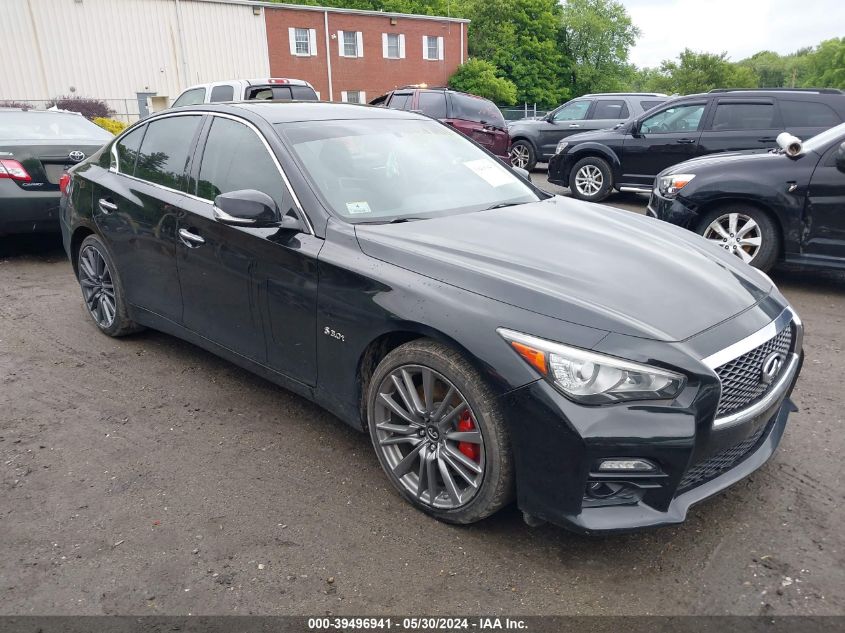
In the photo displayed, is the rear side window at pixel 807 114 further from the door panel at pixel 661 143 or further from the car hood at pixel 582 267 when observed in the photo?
the car hood at pixel 582 267

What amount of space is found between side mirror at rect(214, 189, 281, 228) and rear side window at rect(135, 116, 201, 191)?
3.16 ft

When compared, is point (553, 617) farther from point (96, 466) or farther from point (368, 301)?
point (96, 466)

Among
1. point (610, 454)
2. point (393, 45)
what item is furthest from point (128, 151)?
point (393, 45)

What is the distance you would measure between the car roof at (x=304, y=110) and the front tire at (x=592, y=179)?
7119 millimetres

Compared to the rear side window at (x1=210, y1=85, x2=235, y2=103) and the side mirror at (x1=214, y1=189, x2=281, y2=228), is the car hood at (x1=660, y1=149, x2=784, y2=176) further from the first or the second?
the rear side window at (x1=210, y1=85, x2=235, y2=103)

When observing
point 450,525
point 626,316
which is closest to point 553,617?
point 450,525

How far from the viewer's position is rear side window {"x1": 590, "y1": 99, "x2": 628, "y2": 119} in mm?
13695

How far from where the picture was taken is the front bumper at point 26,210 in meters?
6.75

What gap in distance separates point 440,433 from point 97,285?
11.1 feet

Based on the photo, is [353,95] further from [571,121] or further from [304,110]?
[304,110]

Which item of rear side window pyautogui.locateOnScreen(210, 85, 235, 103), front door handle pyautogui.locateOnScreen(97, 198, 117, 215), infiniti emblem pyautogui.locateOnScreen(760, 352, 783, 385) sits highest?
rear side window pyautogui.locateOnScreen(210, 85, 235, 103)

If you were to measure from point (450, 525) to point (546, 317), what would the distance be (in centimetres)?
99

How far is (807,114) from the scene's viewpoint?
8.77m

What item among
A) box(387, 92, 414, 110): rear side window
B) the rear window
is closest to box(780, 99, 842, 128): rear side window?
Result: the rear window
